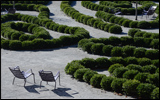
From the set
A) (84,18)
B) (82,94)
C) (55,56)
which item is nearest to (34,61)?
(55,56)

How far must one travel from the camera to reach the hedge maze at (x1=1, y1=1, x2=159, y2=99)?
13.6 m

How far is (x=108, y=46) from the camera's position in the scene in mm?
20359

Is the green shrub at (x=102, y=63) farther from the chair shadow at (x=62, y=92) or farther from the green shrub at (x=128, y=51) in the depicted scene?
the chair shadow at (x=62, y=92)

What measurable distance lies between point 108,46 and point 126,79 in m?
7.06

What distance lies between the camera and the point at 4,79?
15.4 m

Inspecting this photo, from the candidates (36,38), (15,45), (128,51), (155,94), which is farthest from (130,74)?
(36,38)

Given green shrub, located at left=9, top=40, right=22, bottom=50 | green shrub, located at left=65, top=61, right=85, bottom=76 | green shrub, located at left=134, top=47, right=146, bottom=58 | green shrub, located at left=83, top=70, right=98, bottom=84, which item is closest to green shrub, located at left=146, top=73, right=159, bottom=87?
green shrub, located at left=83, top=70, right=98, bottom=84

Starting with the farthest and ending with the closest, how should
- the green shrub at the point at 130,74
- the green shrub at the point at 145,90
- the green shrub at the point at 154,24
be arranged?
the green shrub at the point at 154,24 < the green shrub at the point at 130,74 < the green shrub at the point at 145,90

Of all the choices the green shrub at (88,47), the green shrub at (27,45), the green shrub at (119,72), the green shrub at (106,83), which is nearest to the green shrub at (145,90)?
the green shrub at (106,83)

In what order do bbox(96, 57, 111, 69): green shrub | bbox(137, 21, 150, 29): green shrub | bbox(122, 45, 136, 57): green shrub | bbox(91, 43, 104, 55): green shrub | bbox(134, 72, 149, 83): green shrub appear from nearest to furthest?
1. bbox(134, 72, 149, 83): green shrub
2. bbox(96, 57, 111, 69): green shrub
3. bbox(122, 45, 136, 57): green shrub
4. bbox(91, 43, 104, 55): green shrub
5. bbox(137, 21, 150, 29): green shrub

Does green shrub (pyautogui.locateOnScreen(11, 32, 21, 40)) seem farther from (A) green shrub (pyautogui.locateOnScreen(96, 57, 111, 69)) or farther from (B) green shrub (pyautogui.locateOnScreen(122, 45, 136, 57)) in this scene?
(A) green shrub (pyautogui.locateOnScreen(96, 57, 111, 69))

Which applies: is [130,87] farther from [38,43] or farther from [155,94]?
[38,43]

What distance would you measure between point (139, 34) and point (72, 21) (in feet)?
33.0

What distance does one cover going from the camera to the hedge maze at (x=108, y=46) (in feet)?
44.5
